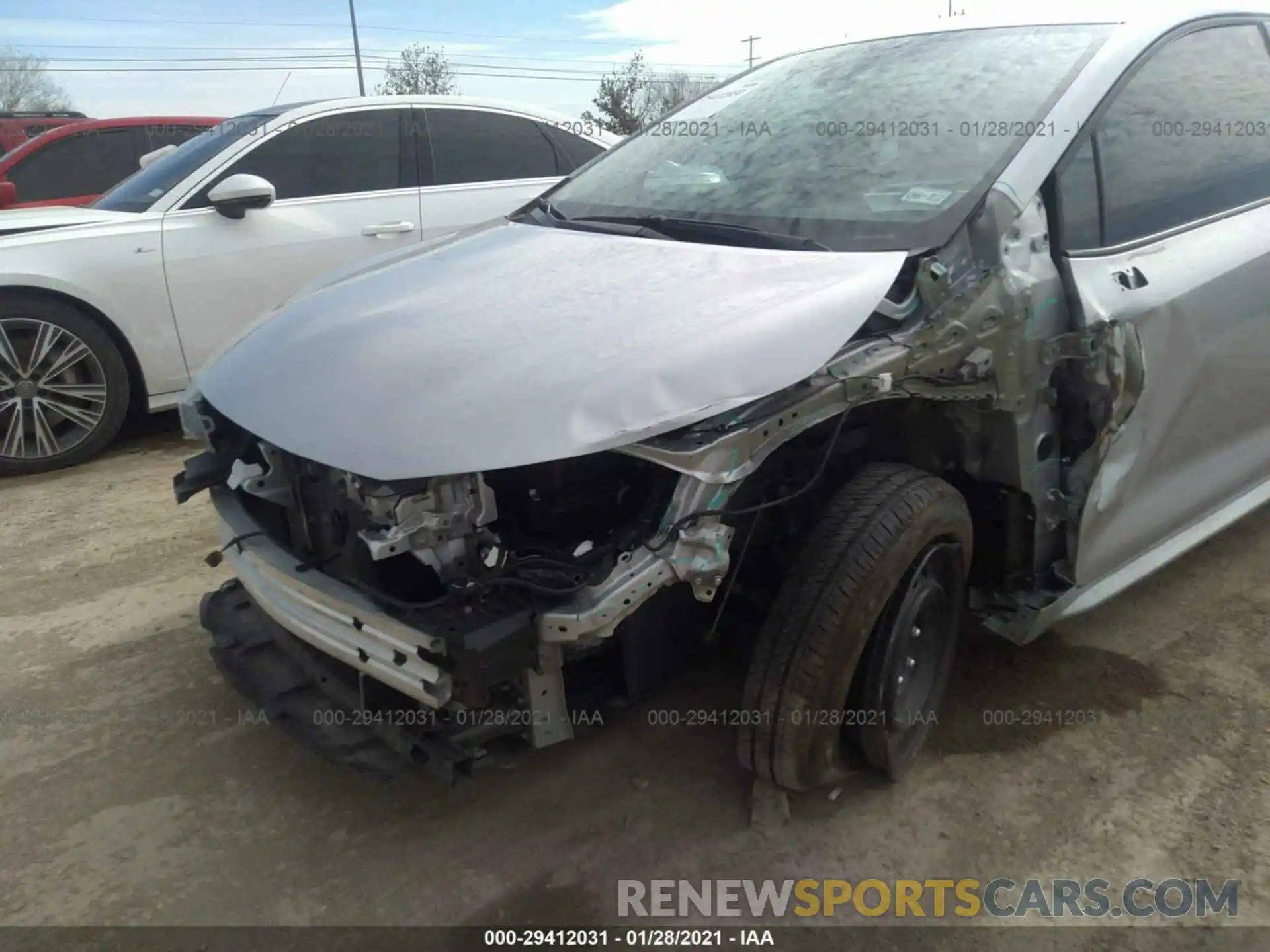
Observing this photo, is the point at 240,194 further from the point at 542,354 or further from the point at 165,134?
the point at 165,134

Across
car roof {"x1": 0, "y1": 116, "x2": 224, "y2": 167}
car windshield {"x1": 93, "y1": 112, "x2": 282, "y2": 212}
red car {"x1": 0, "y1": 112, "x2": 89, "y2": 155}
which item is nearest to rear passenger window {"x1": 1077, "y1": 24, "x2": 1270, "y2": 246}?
car windshield {"x1": 93, "y1": 112, "x2": 282, "y2": 212}

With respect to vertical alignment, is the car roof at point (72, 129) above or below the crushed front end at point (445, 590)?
above

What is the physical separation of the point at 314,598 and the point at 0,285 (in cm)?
348

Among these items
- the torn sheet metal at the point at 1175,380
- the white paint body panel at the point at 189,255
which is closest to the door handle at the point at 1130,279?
the torn sheet metal at the point at 1175,380

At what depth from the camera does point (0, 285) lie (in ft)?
14.4

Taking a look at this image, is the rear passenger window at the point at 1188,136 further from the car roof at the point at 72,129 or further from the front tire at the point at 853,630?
the car roof at the point at 72,129

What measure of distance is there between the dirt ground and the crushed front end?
310mm

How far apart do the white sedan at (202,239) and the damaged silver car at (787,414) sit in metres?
2.40

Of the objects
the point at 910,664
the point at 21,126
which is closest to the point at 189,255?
the point at 910,664

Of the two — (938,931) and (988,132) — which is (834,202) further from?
(938,931)

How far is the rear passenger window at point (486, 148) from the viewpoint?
546cm

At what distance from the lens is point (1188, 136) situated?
8.80ft

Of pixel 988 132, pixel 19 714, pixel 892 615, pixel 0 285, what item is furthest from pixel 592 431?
pixel 0 285

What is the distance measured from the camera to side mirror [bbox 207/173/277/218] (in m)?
4.63
